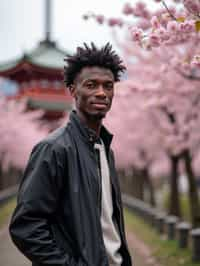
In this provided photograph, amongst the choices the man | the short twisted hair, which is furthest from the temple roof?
the man

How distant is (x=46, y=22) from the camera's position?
49.3m

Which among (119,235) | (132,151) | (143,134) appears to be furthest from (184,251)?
(132,151)

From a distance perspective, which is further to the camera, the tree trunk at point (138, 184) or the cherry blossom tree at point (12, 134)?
the tree trunk at point (138, 184)

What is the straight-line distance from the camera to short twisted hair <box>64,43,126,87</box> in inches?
93.9

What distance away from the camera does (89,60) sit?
2377 millimetres

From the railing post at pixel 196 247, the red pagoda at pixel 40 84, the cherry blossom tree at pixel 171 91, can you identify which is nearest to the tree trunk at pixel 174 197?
the cherry blossom tree at pixel 171 91

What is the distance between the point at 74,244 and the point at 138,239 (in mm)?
9737

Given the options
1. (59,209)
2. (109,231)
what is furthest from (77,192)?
(109,231)

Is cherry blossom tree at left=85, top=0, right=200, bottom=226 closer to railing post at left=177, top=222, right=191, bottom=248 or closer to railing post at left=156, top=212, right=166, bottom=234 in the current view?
railing post at left=156, top=212, right=166, bottom=234

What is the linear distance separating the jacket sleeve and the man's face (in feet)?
1.24

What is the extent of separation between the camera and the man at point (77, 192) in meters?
2.02

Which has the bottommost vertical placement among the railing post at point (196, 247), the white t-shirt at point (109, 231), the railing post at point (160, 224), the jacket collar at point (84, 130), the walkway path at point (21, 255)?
the railing post at point (160, 224)

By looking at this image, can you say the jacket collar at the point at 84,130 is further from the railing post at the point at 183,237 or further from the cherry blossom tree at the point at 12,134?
the cherry blossom tree at the point at 12,134

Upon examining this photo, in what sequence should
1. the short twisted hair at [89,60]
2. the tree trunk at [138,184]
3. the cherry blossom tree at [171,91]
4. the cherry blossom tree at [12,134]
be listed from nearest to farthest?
the short twisted hair at [89,60] → the cherry blossom tree at [171,91] → the cherry blossom tree at [12,134] → the tree trunk at [138,184]
